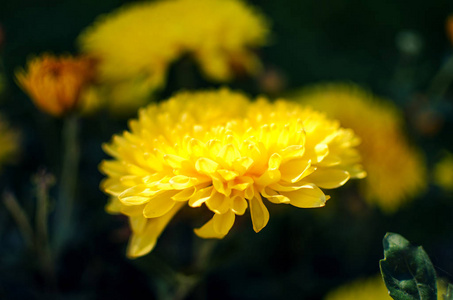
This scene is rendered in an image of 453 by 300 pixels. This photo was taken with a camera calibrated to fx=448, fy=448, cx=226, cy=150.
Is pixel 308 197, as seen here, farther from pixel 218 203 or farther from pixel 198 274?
pixel 198 274

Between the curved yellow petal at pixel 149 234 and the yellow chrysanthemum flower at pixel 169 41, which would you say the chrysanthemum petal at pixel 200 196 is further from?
the yellow chrysanthemum flower at pixel 169 41

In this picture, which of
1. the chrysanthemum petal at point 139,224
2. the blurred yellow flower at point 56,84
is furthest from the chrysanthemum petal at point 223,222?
the blurred yellow flower at point 56,84

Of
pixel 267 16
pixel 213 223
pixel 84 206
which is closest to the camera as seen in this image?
pixel 213 223

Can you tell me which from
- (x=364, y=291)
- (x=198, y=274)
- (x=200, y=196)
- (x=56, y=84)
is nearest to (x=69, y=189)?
(x=56, y=84)

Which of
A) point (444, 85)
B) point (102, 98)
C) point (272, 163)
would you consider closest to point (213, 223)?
point (272, 163)

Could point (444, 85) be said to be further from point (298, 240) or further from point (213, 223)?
point (213, 223)
